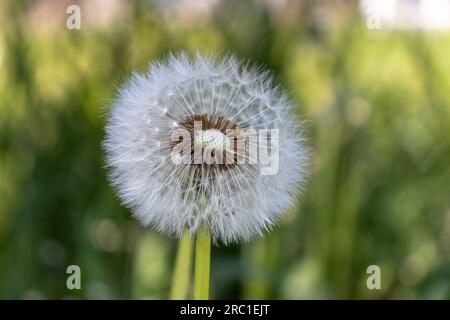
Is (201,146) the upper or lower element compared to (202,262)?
upper

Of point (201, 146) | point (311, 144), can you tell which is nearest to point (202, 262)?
point (201, 146)

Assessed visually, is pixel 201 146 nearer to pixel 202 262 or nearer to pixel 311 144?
pixel 202 262

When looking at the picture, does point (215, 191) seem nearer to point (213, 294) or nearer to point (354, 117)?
point (213, 294)

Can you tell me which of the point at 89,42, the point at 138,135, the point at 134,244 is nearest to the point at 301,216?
the point at 134,244

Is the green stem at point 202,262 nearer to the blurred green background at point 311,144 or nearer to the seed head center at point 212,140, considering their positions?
the seed head center at point 212,140

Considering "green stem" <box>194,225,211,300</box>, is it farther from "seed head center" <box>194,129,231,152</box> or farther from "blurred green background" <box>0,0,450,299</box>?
"blurred green background" <box>0,0,450,299</box>

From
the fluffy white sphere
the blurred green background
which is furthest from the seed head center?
the blurred green background
